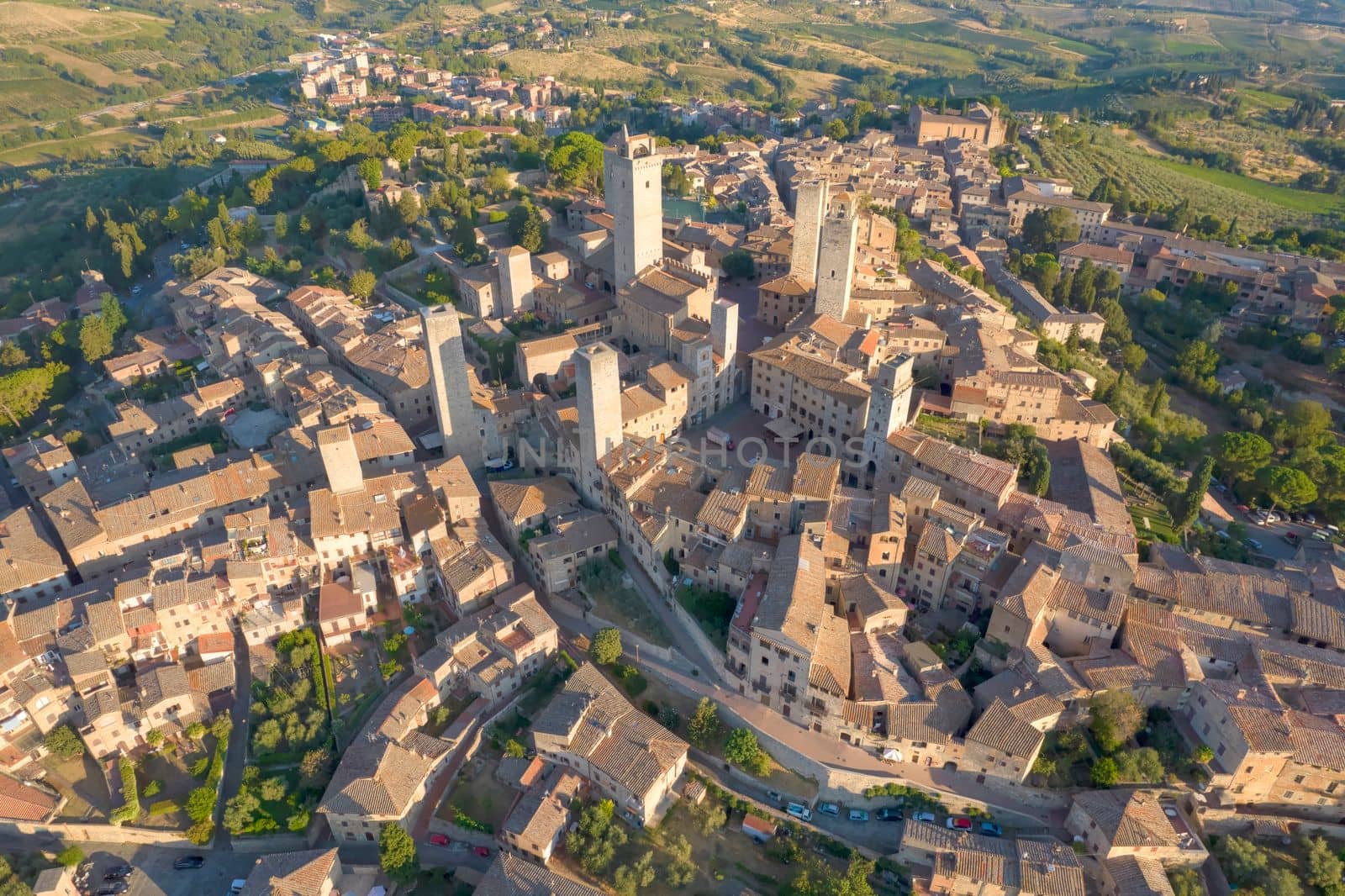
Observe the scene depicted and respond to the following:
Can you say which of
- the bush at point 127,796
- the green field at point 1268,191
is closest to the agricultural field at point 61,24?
the bush at point 127,796

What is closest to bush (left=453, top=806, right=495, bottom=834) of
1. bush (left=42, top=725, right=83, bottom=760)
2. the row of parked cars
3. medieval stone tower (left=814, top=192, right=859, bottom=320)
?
the row of parked cars

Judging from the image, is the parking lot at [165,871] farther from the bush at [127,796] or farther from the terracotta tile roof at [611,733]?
the terracotta tile roof at [611,733]

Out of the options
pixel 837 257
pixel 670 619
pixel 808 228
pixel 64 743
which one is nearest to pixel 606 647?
pixel 670 619

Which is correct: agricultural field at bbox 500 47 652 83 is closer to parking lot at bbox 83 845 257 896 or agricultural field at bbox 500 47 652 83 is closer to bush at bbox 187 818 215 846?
bush at bbox 187 818 215 846

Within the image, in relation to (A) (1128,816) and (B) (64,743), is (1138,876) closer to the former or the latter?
(A) (1128,816)

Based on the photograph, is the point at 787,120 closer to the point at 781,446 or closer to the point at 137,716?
the point at 781,446

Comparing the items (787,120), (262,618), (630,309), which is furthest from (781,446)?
(787,120)
